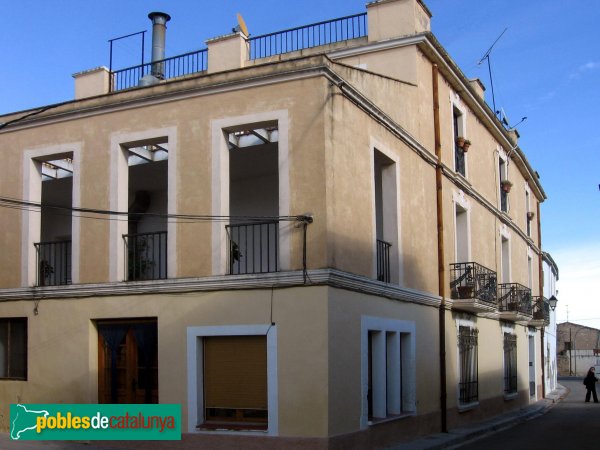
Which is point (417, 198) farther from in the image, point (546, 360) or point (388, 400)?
point (546, 360)

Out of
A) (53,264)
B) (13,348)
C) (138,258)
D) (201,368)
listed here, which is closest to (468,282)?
(201,368)

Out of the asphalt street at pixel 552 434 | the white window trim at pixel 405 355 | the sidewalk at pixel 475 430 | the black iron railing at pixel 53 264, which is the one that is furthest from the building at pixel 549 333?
the black iron railing at pixel 53 264

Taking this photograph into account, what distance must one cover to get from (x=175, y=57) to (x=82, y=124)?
589cm

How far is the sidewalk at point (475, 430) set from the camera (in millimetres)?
15627

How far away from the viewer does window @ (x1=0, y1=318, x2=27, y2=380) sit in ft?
52.2

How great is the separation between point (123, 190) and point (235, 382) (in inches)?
172

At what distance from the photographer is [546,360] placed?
36031 millimetres

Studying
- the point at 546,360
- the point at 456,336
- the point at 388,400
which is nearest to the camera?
the point at 388,400

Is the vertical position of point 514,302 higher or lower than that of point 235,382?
higher

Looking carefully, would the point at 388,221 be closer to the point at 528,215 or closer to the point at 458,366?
the point at 458,366

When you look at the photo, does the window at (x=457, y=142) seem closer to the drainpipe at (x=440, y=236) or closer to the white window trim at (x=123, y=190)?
the drainpipe at (x=440, y=236)

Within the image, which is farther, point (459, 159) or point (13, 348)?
point (459, 159)

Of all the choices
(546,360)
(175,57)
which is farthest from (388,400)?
(546,360)

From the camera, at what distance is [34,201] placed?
16.1 metres
